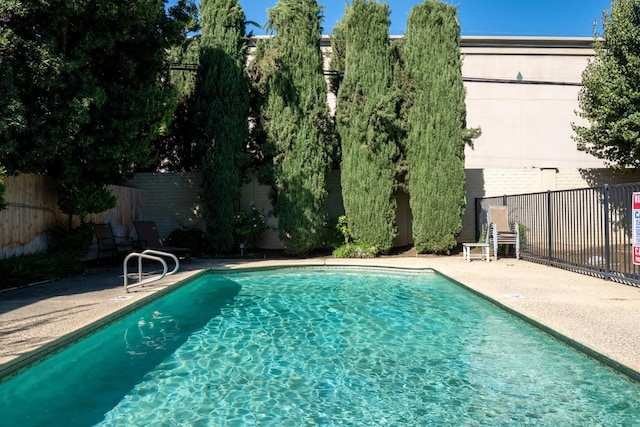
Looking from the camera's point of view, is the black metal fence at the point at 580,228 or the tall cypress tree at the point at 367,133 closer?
the black metal fence at the point at 580,228

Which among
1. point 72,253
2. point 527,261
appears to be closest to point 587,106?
point 527,261

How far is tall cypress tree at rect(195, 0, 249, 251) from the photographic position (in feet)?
40.2

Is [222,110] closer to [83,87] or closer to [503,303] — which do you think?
[83,87]

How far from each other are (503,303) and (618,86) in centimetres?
895

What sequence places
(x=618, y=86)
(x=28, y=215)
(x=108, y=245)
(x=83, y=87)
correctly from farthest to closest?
(x=618, y=86) → (x=108, y=245) → (x=28, y=215) → (x=83, y=87)

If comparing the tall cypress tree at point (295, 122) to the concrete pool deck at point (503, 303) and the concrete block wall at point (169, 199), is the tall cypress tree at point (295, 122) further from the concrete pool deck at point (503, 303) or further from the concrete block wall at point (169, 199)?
the concrete pool deck at point (503, 303)

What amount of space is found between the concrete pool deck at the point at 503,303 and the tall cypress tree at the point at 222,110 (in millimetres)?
2914

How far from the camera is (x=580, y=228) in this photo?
9.21 m

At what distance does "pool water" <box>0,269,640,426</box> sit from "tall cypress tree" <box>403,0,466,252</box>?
238 inches

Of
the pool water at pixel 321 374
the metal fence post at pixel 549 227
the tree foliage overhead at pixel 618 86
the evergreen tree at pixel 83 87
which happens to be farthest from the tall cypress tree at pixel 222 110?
the tree foliage overhead at pixel 618 86

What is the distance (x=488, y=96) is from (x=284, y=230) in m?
11.3

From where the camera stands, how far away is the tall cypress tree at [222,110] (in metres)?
12.3

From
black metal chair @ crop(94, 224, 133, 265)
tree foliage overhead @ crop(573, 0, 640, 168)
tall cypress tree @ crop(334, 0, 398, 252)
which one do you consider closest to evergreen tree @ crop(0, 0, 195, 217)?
black metal chair @ crop(94, 224, 133, 265)

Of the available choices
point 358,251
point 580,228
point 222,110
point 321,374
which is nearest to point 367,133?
point 358,251
